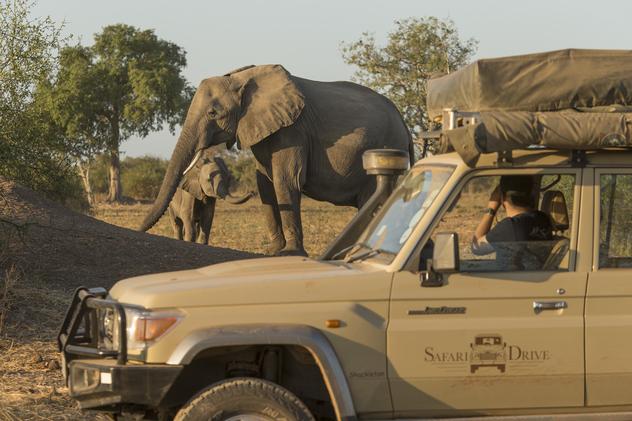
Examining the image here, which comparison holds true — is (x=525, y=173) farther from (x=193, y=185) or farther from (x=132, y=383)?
(x=193, y=185)

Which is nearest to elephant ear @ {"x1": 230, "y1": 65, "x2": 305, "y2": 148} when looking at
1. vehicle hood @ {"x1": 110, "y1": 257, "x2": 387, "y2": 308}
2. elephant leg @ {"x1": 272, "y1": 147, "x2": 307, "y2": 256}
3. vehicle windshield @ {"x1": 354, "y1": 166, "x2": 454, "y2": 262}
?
elephant leg @ {"x1": 272, "y1": 147, "x2": 307, "y2": 256}

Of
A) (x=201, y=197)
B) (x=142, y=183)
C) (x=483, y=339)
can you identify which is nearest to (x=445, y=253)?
(x=483, y=339)

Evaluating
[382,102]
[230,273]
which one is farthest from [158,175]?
[230,273]

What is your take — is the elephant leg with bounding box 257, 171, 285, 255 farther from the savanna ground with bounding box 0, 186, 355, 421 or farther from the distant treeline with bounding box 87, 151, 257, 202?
the distant treeline with bounding box 87, 151, 257, 202

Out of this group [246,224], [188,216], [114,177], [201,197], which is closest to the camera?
[201,197]

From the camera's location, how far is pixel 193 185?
2269 centimetres

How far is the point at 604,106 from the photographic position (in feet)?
21.0

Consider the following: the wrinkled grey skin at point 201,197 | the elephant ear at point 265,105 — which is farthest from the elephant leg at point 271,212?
the wrinkled grey skin at point 201,197

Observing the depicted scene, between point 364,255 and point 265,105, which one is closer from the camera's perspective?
point 364,255

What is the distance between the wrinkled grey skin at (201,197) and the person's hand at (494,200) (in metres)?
15.6

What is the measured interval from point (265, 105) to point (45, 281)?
14.6ft

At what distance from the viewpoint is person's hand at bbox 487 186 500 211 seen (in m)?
6.58

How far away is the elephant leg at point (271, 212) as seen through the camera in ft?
57.0

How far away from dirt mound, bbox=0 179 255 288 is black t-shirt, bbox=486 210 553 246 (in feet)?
23.6
